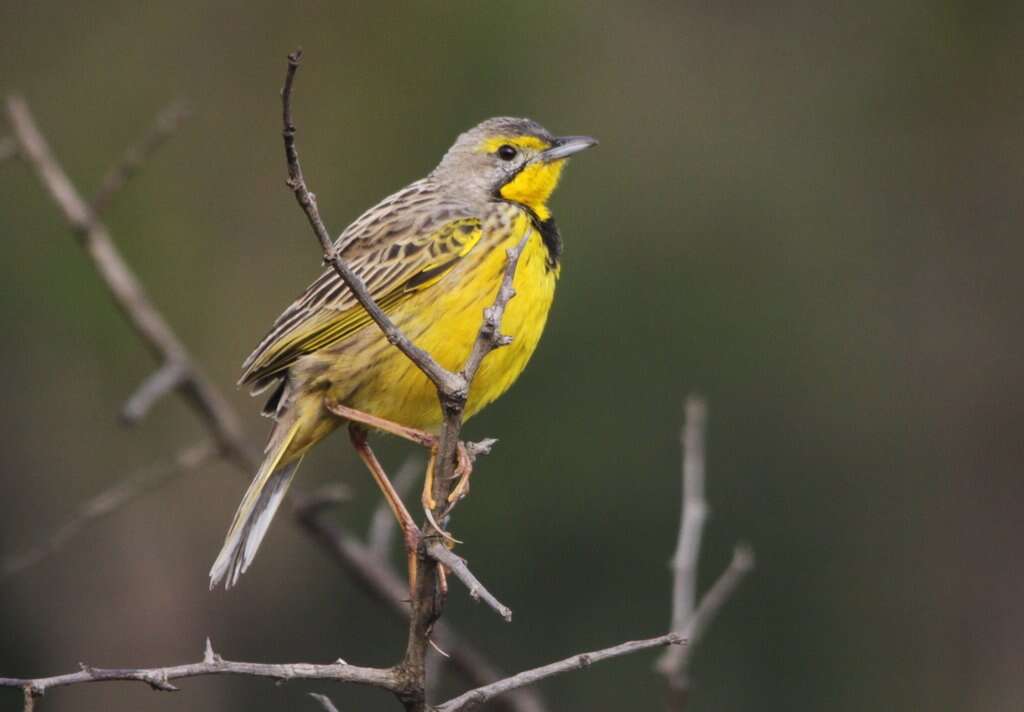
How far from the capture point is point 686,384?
1048 centimetres

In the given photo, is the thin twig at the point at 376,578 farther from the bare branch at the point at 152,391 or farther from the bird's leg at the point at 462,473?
the bird's leg at the point at 462,473

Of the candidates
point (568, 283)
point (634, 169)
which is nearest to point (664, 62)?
point (634, 169)

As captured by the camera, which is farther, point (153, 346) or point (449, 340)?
point (153, 346)

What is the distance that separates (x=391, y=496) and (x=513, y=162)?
134cm

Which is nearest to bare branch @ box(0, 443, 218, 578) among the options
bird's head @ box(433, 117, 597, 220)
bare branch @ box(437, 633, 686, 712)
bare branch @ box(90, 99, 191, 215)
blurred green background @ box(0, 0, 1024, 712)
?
bare branch @ box(90, 99, 191, 215)

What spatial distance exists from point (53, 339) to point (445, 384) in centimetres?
749

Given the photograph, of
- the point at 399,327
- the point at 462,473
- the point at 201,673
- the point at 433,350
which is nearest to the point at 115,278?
the point at 399,327

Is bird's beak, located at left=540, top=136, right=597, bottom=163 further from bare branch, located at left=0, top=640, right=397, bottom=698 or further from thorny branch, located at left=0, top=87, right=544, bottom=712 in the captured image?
bare branch, located at left=0, top=640, right=397, bottom=698

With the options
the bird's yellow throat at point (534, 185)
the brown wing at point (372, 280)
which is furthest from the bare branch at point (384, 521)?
the bird's yellow throat at point (534, 185)

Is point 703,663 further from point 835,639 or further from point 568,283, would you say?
point 568,283

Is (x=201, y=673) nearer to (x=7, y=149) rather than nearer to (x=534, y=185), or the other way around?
(x=534, y=185)

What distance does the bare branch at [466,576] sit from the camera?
3086 millimetres

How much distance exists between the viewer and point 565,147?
5633 millimetres

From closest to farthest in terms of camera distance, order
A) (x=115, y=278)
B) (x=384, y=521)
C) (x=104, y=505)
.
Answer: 1. (x=104, y=505)
2. (x=384, y=521)
3. (x=115, y=278)
